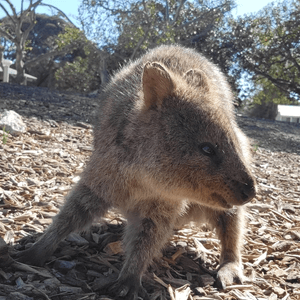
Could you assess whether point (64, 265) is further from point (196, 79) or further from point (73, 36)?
point (73, 36)

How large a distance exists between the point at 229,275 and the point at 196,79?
1.54 metres

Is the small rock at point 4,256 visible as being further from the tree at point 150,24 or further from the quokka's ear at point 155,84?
the tree at point 150,24

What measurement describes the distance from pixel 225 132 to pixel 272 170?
447cm

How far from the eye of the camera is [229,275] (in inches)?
118

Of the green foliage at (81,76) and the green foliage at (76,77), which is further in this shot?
the green foliage at (76,77)

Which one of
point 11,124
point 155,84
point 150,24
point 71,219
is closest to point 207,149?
point 155,84

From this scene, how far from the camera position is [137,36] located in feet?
49.9

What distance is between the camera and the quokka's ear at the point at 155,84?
2621 mm

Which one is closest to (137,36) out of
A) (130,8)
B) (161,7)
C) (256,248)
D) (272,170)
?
(130,8)

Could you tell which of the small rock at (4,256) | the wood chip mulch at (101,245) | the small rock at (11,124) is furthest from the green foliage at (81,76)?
the small rock at (4,256)

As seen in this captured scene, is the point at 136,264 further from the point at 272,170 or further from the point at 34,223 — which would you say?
the point at 272,170

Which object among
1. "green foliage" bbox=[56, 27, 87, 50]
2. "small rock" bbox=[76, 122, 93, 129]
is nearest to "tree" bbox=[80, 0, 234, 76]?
"green foliage" bbox=[56, 27, 87, 50]

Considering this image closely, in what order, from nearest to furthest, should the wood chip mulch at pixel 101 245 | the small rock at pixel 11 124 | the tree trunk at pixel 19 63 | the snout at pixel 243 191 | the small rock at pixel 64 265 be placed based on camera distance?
the snout at pixel 243 191 → the wood chip mulch at pixel 101 245 → the small rock at pixel 64 265 → the small rock at pixel 11 124 → the tree trunk at pixel 19 63

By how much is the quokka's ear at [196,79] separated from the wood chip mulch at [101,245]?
1.46m
